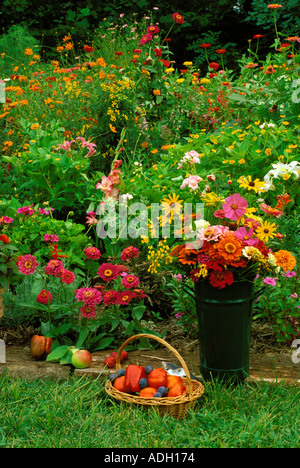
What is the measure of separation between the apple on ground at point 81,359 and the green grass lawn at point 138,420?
0.54 ft

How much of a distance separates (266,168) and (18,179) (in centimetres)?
193

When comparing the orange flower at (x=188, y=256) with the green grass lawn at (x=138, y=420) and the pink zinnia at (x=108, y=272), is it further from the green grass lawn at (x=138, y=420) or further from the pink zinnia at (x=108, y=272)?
the green grass lawn at (x=138, y=420)

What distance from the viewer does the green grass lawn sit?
7.17 ft

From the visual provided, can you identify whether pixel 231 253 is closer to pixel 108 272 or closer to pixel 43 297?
pixel 108 272

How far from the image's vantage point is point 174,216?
330 centimetres

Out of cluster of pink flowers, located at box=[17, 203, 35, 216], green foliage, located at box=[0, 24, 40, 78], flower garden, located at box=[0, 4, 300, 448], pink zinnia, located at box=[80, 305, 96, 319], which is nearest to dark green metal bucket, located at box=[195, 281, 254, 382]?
flower garden, located at box=[0, 4, 300, 448]

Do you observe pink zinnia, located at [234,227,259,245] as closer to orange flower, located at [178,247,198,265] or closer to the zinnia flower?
orange flower, located at [178,247,198,265]

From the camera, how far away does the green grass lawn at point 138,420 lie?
2186 millimetres

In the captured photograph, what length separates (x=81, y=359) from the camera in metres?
2.84

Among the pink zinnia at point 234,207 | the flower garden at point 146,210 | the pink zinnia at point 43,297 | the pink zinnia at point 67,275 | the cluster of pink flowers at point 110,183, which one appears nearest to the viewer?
the pink zinnia at point 234,207

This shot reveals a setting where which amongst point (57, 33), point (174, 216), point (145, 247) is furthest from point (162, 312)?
point (57, 33)

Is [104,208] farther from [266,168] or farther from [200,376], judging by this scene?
[200,376]

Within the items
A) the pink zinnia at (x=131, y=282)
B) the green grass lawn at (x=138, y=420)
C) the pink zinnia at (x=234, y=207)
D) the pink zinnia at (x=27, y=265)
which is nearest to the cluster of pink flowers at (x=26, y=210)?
the pink zinnia at (x=27, y=265)

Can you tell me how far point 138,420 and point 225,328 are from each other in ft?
1.98
